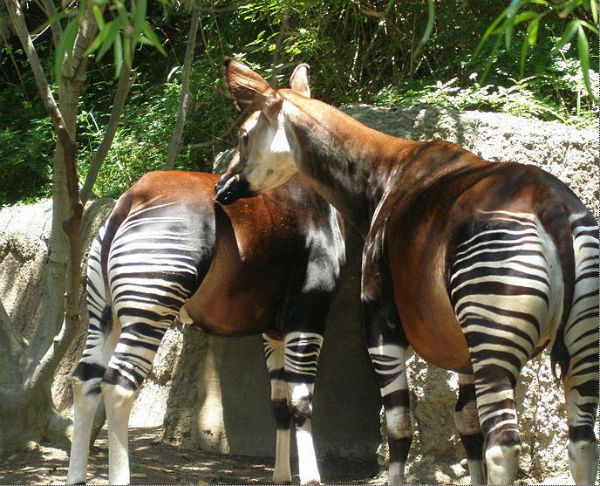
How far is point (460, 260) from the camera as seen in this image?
3.64 metres

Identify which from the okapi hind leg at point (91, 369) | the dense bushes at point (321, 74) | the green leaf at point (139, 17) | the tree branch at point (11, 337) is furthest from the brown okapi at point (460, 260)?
the tree branch at point (11, 337)

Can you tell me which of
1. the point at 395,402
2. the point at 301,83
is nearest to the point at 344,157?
the point at 301,83

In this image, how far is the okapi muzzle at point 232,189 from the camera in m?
5.02

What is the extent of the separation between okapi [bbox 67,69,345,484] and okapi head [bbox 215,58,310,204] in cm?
24

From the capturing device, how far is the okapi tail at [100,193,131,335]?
5.11 m

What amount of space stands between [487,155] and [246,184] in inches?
63.5

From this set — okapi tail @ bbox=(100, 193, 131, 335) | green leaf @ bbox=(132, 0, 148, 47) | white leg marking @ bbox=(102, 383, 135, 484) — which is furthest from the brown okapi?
green leaf @ bbox=(132, 0, 148, 47)

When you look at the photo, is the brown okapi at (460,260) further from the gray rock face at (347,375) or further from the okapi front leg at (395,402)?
the gray rock face at (347,375)

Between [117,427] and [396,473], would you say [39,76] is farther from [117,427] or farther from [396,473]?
[396,473]

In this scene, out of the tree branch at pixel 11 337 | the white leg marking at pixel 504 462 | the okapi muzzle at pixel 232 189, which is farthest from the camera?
the tree branch at pixel 11 337

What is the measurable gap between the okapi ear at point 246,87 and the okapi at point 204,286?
2.18 feet

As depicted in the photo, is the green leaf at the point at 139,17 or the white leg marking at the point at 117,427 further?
the white leg marking at the point at 117,427

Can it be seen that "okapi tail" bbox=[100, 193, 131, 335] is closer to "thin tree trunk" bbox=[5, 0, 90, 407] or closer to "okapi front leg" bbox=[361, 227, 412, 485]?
"thin tree trunk" bbox=[5, 0, 90, 407]

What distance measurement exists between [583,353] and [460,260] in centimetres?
62
